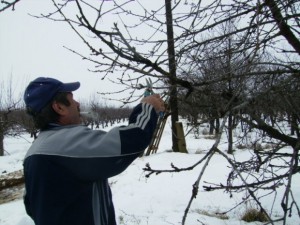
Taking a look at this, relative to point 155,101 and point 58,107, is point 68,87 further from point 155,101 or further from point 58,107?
point 155,101

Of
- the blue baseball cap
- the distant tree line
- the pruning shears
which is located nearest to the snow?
the distant tree line

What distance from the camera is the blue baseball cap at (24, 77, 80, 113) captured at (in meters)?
1.84

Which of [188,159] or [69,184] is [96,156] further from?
[188,159]

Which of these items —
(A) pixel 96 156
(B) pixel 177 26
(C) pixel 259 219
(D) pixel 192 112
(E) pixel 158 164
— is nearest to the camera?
(A) pixel 96 156

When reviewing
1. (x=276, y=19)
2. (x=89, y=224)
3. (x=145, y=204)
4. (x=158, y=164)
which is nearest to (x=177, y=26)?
(x=276, y=19)

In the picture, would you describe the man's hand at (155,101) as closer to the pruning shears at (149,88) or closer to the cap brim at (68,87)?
the pruning shears at (149,88)

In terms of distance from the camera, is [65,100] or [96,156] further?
[65,100]

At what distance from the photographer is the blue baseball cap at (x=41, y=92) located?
184 centimetres

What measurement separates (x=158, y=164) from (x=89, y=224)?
8116mm

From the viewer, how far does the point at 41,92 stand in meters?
1.85

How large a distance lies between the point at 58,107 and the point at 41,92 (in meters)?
0.13

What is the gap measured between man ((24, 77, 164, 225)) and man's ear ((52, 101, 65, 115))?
8 centimetres

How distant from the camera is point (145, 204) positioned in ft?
21.0

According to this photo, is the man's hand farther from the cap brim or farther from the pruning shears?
the cap brim
